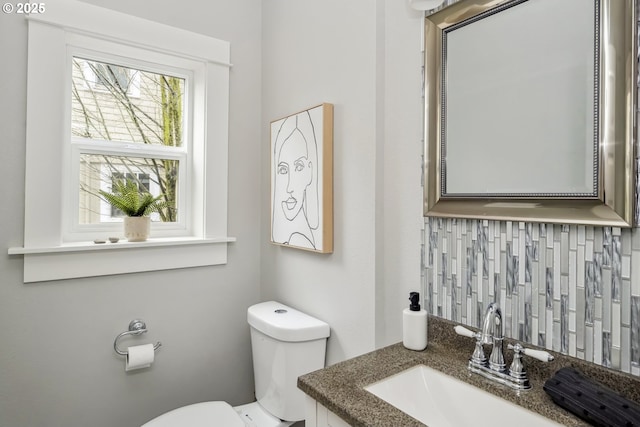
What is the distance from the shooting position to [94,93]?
65.7 inches

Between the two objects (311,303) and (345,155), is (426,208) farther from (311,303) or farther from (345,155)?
(311,303)

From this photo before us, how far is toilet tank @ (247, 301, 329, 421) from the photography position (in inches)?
56.1

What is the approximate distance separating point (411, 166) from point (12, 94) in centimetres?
148

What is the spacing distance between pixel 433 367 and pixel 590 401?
0.36 meters

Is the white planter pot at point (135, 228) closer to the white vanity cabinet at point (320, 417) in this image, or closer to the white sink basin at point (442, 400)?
the white vanity cabinet at point (320, 417)

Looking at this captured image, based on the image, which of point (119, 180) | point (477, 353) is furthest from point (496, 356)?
point (119, 180)

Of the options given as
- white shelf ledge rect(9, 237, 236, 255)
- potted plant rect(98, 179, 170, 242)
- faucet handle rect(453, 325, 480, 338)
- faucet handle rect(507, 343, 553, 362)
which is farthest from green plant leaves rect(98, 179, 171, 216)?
faucet handle rect(507, 343, 553, 362)

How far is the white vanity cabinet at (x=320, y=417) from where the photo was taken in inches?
33.1

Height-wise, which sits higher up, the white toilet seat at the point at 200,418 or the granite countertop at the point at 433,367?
the granite countertop at the point at 433,367

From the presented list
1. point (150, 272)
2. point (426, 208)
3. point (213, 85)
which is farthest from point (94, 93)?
point (426, 208)

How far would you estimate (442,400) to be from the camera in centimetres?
95

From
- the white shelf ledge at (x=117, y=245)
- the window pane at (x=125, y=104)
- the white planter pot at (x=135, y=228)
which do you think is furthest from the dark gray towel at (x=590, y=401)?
the window pane at (x=125, y=104)

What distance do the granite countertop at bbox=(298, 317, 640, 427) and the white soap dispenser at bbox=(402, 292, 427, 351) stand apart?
0.02 metres

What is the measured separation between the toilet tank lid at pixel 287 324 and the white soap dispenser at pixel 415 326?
0.43 metres
